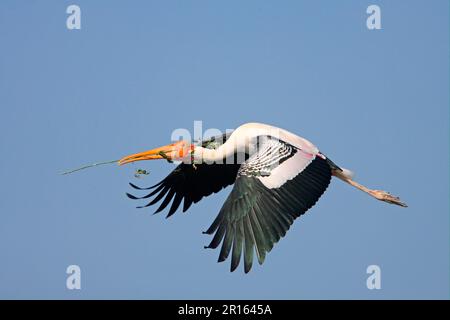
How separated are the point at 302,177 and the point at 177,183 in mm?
3620

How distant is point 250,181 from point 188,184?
11.6 feet

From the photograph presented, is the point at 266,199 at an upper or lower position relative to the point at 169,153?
lower

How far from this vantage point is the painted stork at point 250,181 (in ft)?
46.9

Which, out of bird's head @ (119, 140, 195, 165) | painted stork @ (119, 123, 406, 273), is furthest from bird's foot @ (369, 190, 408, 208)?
bird's head @ (119, 140, 195, 165)

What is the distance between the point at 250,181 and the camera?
15008 mm

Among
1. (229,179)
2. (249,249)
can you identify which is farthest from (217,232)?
(229,179)

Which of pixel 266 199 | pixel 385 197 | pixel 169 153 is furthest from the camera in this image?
pixel 385 197

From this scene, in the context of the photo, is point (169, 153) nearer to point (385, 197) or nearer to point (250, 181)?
point (250, 181)

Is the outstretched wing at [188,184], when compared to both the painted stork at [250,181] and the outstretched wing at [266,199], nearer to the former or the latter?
the painted stork at [250,181]

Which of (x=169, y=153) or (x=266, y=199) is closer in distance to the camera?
(x=266, y=199)

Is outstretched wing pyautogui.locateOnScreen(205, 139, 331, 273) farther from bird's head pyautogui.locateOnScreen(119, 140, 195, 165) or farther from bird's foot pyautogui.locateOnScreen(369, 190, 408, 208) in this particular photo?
bird's foot pyautogui.locateOnScreen(369, 190, 408, 208)

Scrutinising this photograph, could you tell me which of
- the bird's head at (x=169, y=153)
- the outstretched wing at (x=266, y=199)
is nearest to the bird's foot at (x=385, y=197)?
the outstretched wing at (x=266, y=199)

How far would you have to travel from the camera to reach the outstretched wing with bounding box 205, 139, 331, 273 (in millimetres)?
14195

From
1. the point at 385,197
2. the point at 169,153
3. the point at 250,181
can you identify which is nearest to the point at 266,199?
the point at 250,181
